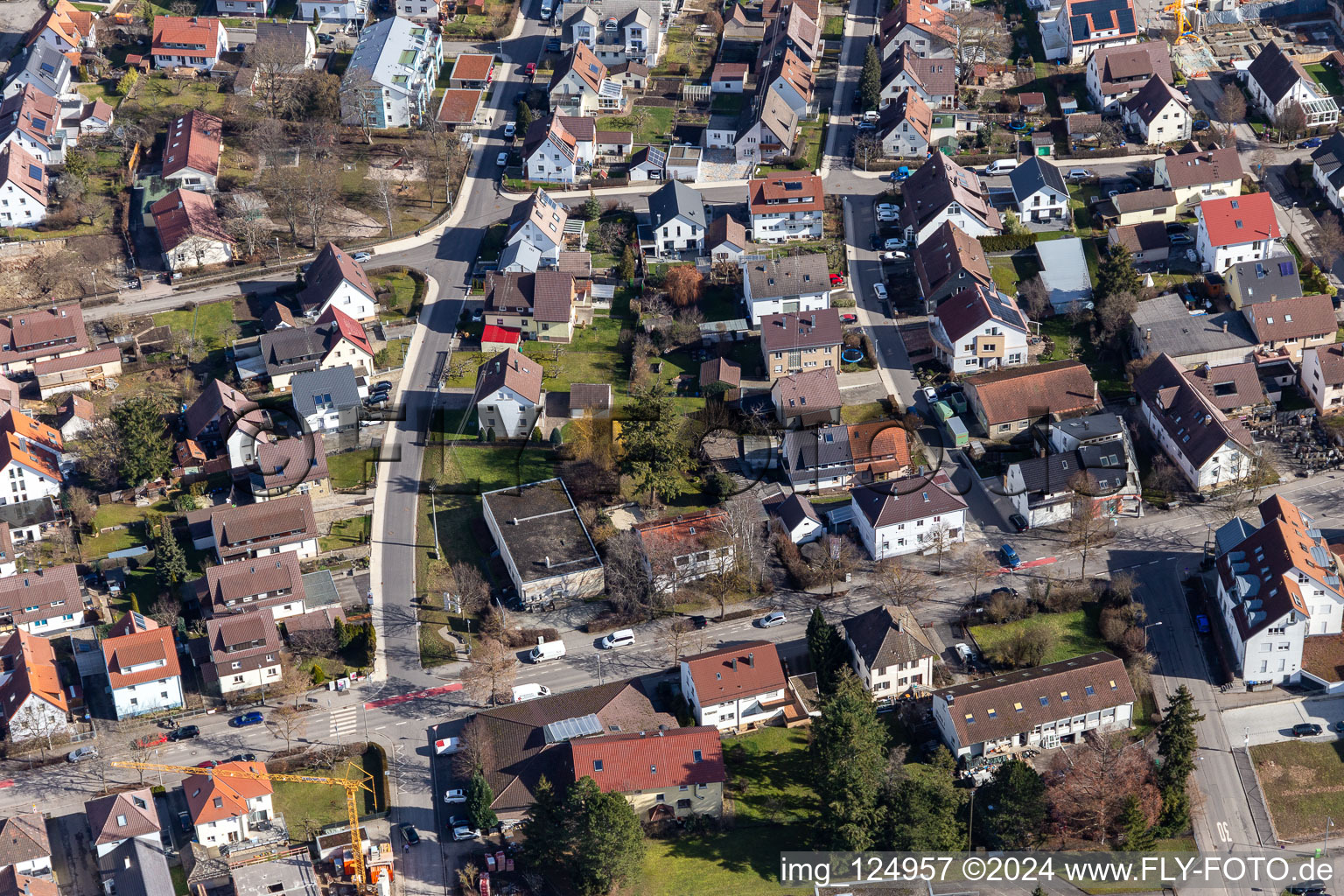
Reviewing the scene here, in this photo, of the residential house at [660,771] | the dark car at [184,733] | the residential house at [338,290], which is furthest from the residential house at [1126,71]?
the dark car at [184,733]

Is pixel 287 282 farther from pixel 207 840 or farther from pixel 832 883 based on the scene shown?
pixel 832 883

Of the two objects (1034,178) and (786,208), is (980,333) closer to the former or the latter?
(1034,178)

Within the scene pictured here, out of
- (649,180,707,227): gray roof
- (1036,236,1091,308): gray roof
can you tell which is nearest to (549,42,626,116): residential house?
(649,180,707,227): gray roof

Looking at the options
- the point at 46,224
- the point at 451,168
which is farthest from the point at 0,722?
the point at 451,168

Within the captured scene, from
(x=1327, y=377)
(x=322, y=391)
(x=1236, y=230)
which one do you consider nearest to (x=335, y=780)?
(x=322, y=391)

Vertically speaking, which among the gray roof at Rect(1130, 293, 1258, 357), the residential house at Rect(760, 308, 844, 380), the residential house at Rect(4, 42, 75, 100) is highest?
A: the residential house at Rect(4, 42, 75, 100)

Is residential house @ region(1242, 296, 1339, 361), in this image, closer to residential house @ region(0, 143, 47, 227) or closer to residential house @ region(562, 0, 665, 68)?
residential house @ region(562, 0, 665, 68)

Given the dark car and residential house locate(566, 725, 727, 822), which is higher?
the dark car

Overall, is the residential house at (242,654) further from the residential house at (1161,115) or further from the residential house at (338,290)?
the residential house at (1161,115)
